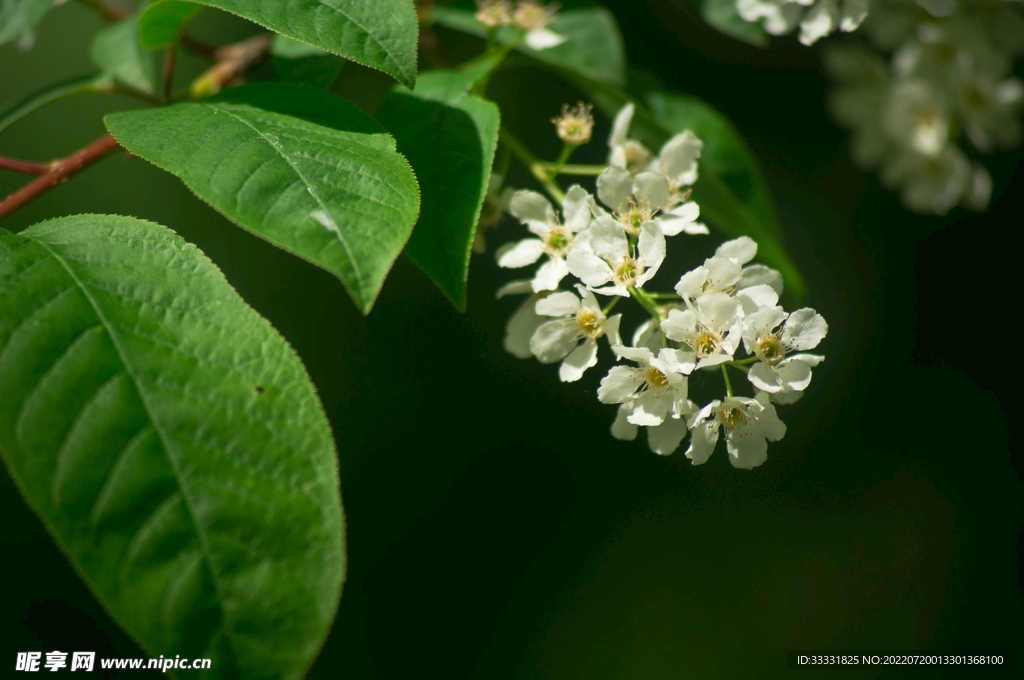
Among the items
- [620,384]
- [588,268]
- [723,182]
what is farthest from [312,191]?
[723,182]

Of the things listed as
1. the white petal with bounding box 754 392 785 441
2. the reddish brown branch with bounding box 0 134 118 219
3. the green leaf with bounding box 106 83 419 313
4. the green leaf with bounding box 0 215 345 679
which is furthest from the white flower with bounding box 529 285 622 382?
the reddish brown branch with bounding box 0 134 118 219

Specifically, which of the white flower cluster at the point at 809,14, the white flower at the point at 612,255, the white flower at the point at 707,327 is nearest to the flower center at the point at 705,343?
the white flower at the point at 707,327

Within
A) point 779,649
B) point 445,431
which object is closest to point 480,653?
point 445,431

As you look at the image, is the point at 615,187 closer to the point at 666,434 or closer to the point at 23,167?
the point at 666,434

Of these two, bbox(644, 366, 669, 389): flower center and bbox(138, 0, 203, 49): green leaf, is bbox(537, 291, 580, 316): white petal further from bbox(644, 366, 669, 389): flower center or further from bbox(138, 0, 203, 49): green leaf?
bbox(138, 0, 203, 49): green leaf

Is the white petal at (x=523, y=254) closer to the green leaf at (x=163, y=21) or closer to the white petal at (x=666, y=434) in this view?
the white petal at (x=666, y=434)

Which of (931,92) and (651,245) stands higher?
(651,245)
